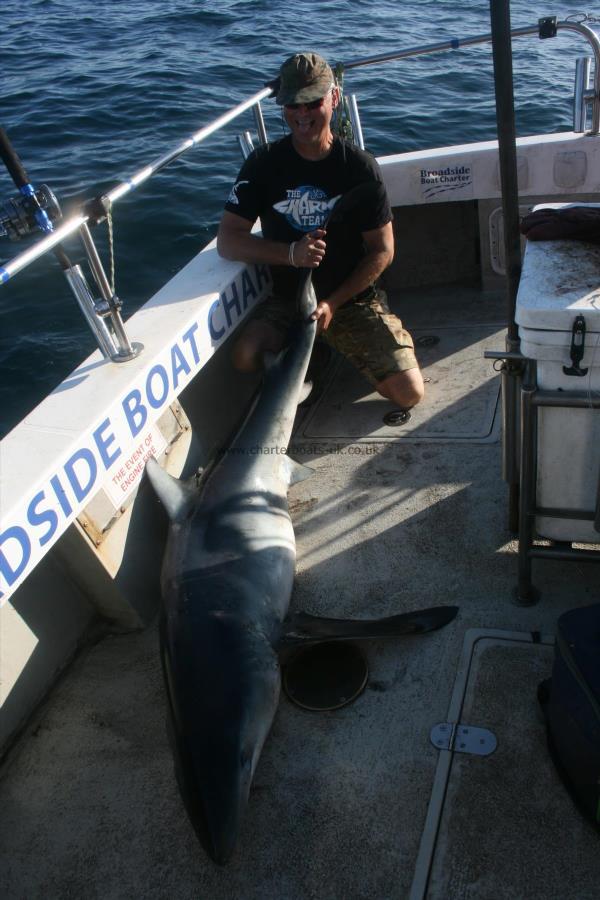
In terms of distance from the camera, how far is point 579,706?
1.83 meters

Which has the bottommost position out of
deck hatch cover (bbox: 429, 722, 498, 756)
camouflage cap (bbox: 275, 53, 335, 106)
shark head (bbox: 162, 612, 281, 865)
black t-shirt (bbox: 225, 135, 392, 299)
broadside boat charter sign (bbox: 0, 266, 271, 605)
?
deck hatch cover (bbox: 429, 722, 498, 756)

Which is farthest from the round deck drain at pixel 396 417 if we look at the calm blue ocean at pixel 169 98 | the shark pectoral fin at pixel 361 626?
the calm blue ocean at pixel 169 98

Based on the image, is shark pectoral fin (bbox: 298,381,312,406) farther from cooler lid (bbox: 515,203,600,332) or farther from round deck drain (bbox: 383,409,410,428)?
cooler lid (bbox: 515,203,600,332)

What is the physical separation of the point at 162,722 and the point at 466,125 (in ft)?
33.4

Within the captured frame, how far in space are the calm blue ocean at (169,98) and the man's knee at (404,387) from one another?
3.20 metres

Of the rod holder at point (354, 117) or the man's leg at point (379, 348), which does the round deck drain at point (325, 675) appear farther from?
the rod holder at point (354, 117)

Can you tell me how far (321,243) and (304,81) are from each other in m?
0.79

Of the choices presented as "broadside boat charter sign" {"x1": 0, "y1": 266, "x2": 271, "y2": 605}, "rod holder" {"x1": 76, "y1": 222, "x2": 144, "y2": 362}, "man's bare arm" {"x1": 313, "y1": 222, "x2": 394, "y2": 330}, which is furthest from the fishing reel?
"man's bare arm" {"x1": 313, "y1": 222, "x2": 394, "y2": 330}

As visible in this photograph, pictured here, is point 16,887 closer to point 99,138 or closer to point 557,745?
point 557,745

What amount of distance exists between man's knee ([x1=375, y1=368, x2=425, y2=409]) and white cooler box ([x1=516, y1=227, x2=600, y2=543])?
4.72 ft

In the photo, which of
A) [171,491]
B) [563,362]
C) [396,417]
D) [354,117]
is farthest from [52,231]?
[354,117]

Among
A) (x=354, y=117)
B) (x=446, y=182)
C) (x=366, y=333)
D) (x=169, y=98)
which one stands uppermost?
(x=354, y=117)

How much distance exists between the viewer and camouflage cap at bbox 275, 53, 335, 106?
3461 millimetres

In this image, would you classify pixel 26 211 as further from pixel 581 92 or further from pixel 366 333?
pixel 581 92
